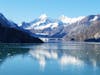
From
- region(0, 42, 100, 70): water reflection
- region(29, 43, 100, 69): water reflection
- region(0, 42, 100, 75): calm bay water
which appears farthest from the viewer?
region(29, 43, 100, 69): water reflection

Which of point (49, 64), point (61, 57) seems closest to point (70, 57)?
point (61, 57)

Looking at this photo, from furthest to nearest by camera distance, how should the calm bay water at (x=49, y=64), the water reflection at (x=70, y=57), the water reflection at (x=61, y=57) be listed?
the water reflection at (x=70, y=57), the water reflection at (x=61, y=57), the calm bay water at (x=49, y=64)

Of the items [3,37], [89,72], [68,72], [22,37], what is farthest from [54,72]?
[22,37]

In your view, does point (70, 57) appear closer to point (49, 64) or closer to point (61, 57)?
point (61, 57)

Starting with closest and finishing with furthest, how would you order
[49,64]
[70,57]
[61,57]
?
[49,64] < [70,57] < [61,57]

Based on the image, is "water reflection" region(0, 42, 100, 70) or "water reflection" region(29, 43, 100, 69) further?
"water reflection" region(29, 43, 100, 69)

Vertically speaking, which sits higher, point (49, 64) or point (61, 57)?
point (61, 57)

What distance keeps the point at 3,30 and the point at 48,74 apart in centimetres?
14792

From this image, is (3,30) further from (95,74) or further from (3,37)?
(95,74)

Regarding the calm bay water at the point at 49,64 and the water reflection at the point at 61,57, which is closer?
the calm bay water at the point at 49,64

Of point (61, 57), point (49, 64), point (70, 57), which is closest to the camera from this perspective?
point (49, 64)

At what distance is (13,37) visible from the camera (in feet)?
598

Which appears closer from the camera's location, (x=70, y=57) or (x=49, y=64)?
(x=49, y=64)

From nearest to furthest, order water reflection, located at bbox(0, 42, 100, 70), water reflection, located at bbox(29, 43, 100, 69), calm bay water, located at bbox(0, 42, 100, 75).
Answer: calm bay water, located at bbox(0, 42, 100, 75)
water reflection, located at bbox(0, 42, 100, 70)
water reflection, located at bbox(29, 43, 100, 69)
